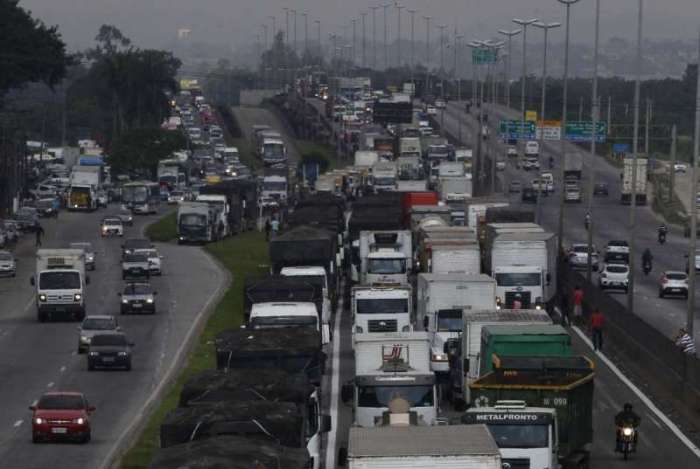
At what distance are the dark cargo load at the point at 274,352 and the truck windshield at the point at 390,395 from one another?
193 cm

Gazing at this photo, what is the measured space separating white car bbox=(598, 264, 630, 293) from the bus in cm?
6489

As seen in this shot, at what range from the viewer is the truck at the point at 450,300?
50438mm

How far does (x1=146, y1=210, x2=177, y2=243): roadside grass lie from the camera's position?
4365 inches

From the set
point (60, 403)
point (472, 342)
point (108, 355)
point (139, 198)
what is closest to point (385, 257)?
point (108, 355)

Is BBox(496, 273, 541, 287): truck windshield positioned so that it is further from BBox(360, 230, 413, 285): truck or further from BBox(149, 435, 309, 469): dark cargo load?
BBox(149, 435, 309, 469): dark cargo load

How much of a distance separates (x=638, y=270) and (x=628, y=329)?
3631cm

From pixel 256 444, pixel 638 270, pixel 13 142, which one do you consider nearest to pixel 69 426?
pixel 256 444

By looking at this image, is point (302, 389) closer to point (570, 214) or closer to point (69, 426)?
point (69, 426)

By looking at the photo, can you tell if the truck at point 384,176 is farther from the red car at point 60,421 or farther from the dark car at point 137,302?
the red car at point 60,421

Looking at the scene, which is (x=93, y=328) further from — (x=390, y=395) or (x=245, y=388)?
(x=245, y=388)

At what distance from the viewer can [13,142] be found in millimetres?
150625

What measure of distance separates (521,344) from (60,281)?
30318mm

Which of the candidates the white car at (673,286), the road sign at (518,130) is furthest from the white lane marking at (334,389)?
the road sign at (518,130)

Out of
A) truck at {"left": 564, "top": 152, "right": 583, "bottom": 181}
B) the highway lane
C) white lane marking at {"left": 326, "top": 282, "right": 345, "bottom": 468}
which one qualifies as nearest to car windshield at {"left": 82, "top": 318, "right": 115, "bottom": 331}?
white lane marking at {"left": 326, "top": 282, "right": 345, "bottom": 468}
